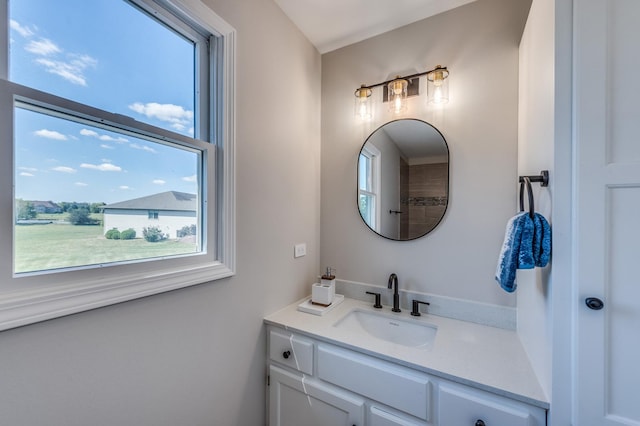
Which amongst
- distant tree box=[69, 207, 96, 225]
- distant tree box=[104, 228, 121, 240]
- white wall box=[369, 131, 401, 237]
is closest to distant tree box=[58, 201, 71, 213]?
distant tree box=[69, 207, 96, 225]

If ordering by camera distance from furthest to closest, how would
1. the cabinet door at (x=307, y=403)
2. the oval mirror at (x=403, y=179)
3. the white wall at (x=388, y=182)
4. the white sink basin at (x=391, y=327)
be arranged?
the white wall at (x=388, y=182) < the oval mirror at (x=403, y=179) < the white sink basin at (x=391, y=327) < the cabinet door at (x=307, y=403)

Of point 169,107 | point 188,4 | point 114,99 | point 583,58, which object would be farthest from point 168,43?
point 583,58

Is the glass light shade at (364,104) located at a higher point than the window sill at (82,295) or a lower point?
higher

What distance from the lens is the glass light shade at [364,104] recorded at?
68.0 inches

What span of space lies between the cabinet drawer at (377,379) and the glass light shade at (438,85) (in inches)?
56.7

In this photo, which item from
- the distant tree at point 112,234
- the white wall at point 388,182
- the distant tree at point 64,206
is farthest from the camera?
the white wall at point 388,182

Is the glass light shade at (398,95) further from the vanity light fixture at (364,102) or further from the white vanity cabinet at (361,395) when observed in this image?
the white vanity cabinet at (361,395)

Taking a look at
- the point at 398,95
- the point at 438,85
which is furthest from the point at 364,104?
the point at 438,85

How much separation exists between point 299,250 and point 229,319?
640mm

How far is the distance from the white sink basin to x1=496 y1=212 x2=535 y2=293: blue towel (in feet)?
1.98

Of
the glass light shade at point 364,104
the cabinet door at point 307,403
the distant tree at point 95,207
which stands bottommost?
the cabinet door at point 307,403

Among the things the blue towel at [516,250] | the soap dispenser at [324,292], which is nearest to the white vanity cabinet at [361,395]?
the soap dispenser at [324,292]

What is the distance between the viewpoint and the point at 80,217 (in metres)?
0.86

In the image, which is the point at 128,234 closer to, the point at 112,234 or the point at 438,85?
the point at 112,234
